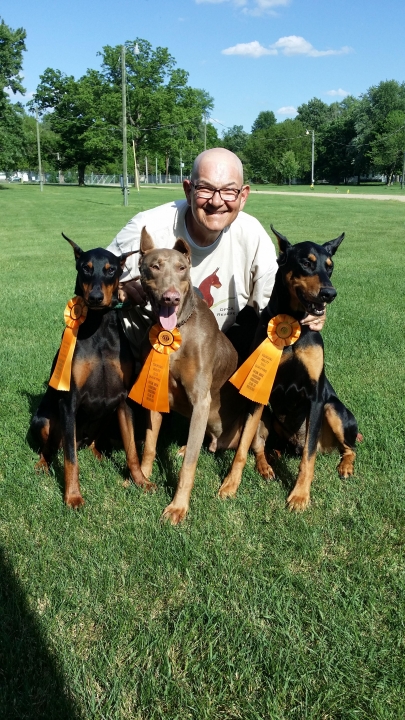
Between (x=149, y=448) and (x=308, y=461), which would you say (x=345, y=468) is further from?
(x=149, y=448)

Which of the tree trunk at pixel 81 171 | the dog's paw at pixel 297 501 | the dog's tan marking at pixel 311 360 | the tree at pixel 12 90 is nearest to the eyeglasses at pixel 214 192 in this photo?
the dog's tan marking at pixel 311 360

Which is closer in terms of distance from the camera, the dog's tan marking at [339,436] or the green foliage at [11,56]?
the dog's tan marking at [339,436]

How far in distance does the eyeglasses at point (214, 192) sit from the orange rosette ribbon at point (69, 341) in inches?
47.5

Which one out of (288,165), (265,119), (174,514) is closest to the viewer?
(174,514)

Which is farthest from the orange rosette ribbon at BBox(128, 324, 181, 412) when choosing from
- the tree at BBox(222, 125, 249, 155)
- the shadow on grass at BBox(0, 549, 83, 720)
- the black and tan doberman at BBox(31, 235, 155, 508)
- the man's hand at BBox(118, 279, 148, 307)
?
the tree at BBox(222, 125, 249, 155)

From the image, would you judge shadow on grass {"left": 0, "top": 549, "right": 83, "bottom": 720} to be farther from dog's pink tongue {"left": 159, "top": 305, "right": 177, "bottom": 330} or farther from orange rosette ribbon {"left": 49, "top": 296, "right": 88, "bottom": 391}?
dog's pink tongue {"left": 159, "top": 305, "right": 177, "bottom": 330}

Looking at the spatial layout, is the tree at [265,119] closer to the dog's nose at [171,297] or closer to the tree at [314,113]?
the tree at [314,113]

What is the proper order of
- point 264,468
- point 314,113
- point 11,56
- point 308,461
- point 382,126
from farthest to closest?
point 314,113
point 382,126
point 11,56
point 264,468
point 308,461

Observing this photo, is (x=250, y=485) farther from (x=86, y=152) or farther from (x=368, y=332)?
(x=86, y=152)

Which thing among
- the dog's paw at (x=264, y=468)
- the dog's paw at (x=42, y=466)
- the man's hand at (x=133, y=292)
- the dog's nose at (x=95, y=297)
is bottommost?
the dog's paw at (x=264, y=468)

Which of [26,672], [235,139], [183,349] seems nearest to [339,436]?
[183,349]

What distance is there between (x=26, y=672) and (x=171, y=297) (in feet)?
6.67

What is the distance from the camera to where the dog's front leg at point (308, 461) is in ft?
11.5

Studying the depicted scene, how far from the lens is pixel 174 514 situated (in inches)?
132
